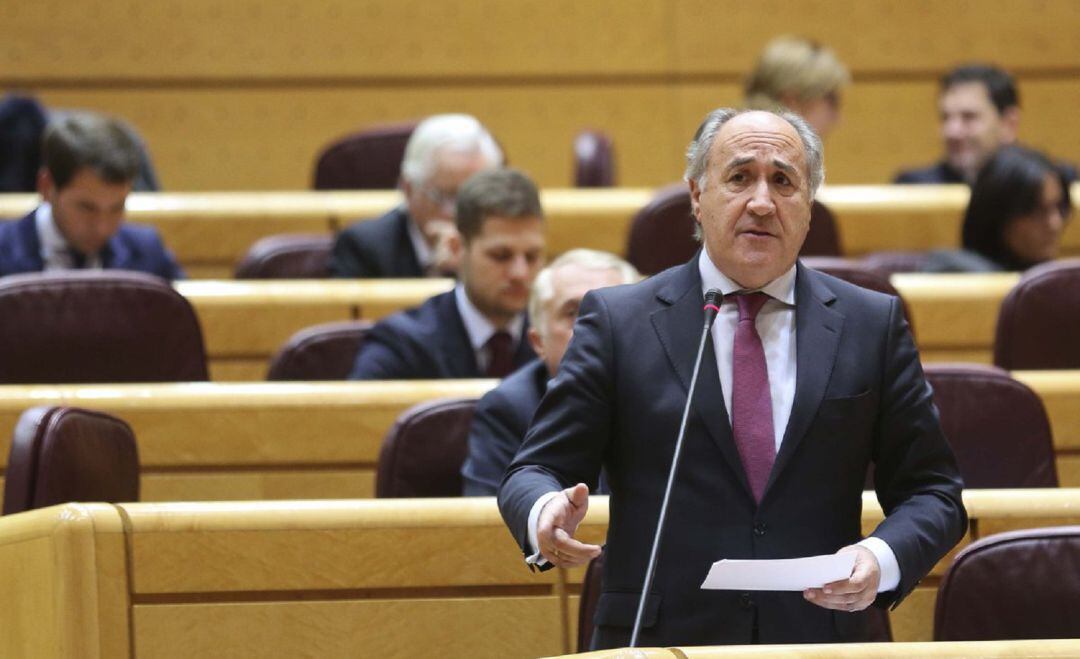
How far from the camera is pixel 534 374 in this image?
175 cm

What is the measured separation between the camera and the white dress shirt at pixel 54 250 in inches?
93.8

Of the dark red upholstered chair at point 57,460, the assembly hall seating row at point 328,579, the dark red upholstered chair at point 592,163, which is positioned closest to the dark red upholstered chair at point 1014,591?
the assembly hall seating row at point 328,579

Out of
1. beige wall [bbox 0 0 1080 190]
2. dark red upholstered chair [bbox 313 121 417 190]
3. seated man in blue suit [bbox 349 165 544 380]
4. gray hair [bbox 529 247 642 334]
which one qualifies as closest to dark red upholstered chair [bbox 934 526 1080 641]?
gray hair [bbox 529 247 642 334]

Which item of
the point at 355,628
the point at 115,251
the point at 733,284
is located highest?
the point at 733,284

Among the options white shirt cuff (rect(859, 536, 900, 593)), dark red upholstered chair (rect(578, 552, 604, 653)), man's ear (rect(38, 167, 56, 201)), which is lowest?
dark red upholstered chair (rect(578, 552, 604, 653))

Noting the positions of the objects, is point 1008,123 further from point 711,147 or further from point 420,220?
point 711,147

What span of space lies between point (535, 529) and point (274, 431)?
2.83ft

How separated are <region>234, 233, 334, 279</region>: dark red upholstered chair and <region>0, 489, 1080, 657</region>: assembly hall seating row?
1.13 m

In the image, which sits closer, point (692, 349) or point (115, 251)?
point (692, 349)

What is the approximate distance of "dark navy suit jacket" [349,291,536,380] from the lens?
208 centimetres

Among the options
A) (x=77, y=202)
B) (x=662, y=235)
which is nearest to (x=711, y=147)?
(x=662, y=235)

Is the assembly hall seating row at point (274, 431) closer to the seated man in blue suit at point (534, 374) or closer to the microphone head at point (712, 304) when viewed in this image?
the seated man in blue suit at point (534, 374)

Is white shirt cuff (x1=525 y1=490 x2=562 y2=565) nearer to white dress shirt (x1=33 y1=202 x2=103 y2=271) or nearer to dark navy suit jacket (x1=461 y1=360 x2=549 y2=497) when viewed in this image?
dark navy suit jacket (x1=461 y1=360 x2=549 y2=497)

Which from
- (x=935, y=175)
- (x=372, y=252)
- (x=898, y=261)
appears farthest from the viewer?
(x=935, y=175)
